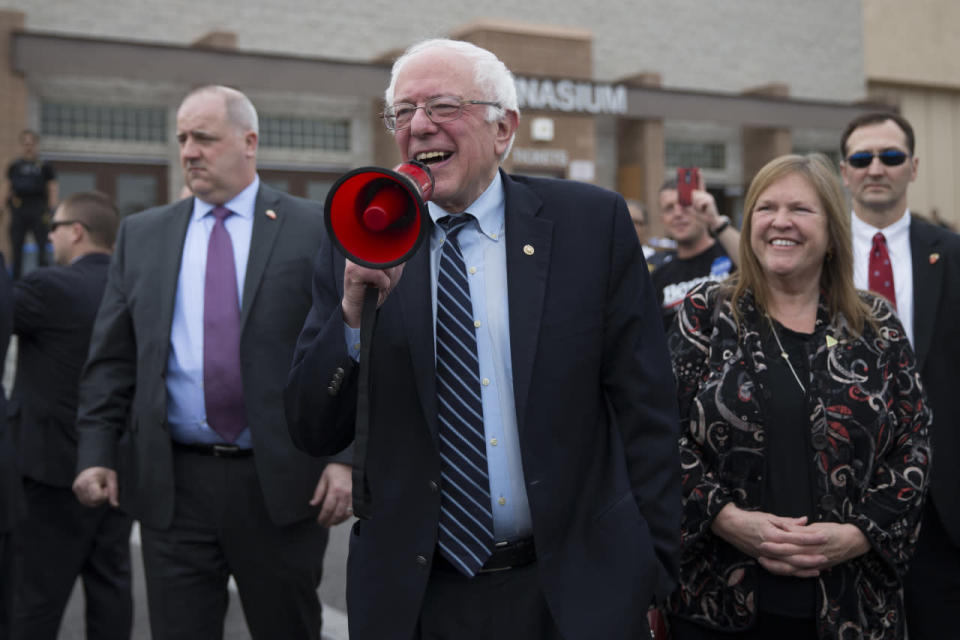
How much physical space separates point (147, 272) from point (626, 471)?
221 centimetres

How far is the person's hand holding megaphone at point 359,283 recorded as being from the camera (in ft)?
7.44

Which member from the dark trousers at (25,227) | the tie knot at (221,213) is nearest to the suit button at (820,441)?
the tie knot at (221,213)

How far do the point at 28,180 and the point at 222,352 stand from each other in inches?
506

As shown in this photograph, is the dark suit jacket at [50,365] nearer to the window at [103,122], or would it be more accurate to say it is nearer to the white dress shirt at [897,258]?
the white dress shirt at [897,258]

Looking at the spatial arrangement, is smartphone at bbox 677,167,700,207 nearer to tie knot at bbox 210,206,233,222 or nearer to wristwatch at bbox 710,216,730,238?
wristwatch at bbox 710,216,730,238

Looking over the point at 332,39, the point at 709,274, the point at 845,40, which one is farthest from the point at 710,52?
the point at 709,274

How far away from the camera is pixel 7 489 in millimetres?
4180

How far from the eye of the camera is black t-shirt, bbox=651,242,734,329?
6.36 metres

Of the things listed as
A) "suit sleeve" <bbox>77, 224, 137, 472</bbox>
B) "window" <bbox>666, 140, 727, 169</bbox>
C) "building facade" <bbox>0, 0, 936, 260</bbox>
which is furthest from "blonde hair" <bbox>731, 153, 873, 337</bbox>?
"window" <bbox>666, 140, 727, 169</bbox>

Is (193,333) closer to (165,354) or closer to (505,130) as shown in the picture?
(165,354)

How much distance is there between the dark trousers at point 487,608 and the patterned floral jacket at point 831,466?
0.86 metres

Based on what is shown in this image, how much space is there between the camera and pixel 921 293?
4047 mm

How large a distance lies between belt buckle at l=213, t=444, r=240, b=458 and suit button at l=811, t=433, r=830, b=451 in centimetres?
202

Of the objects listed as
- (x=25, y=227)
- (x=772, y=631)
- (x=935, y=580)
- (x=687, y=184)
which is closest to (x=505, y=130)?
(x=772, y=631)
